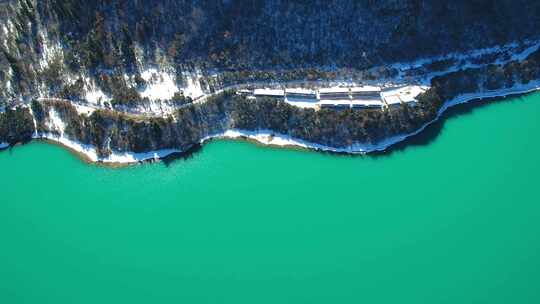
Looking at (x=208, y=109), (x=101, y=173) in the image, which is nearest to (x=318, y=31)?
(x=208, y=109)

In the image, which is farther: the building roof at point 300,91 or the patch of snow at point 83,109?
the patch of snow at point 83,109

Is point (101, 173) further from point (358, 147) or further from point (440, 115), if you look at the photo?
point (440, 115)

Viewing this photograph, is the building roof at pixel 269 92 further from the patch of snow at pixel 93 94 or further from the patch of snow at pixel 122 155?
the patch of snow at pixel 93 94

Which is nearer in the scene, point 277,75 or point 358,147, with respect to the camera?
point 358,147

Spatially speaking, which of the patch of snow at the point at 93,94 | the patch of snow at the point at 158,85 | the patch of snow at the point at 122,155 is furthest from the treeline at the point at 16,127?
the patch of snow at the point at 158,85

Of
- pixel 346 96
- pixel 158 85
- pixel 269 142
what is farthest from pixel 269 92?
pixel 158 85

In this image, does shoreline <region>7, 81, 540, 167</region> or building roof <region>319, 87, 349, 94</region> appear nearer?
shoreline <region>7, 81, 540, 167</region>

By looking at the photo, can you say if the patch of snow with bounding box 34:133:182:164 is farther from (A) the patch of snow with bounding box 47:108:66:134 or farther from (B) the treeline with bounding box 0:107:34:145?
(B) the treeline with bounding box 0:107:34:145

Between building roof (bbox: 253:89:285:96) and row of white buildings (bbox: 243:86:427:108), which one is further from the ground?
building roof (bbox: 253:89:285:96)

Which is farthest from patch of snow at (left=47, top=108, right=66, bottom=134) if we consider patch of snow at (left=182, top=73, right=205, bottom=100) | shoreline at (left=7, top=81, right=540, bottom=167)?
patch of snow at (left=182, top=73, right=205, bottom=100)
